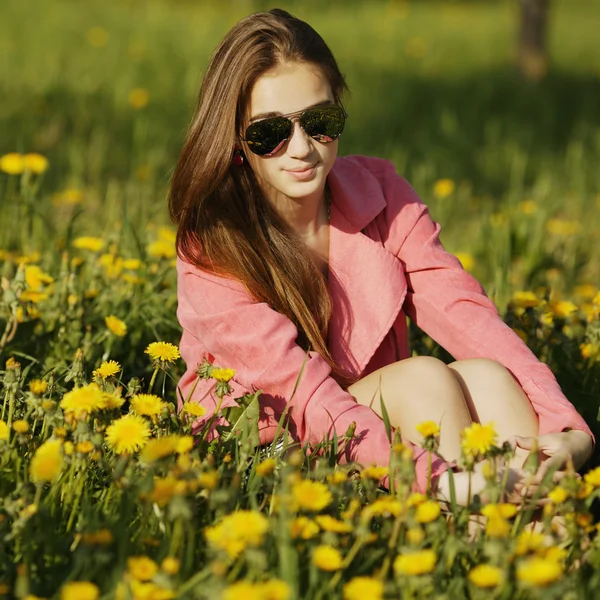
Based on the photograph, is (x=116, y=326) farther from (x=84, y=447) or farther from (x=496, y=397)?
(x=496, y=397)

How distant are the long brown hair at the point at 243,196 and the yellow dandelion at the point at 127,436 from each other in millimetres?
551

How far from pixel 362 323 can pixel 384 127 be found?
3.28 meters

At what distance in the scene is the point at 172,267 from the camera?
2.73 meters

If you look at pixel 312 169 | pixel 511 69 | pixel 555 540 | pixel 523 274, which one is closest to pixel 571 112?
pixel 511 69

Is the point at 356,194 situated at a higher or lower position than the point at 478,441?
higher

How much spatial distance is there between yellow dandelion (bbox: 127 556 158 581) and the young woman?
616mm

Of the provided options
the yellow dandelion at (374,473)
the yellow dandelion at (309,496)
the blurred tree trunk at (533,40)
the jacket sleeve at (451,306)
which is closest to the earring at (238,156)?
the jacket sleeve at (451,306)

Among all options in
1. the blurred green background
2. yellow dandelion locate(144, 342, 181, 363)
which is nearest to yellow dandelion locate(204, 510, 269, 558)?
yellow dandelion locate(144, 342, 181, 363)

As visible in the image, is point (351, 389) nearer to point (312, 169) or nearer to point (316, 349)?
point (316, 349)

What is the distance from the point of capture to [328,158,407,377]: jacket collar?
229 cm

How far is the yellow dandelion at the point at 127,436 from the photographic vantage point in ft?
5.29

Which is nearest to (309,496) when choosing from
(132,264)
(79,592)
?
(79,592)

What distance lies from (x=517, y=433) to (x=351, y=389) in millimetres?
385

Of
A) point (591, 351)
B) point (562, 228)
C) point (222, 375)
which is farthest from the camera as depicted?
point (562, 228)
